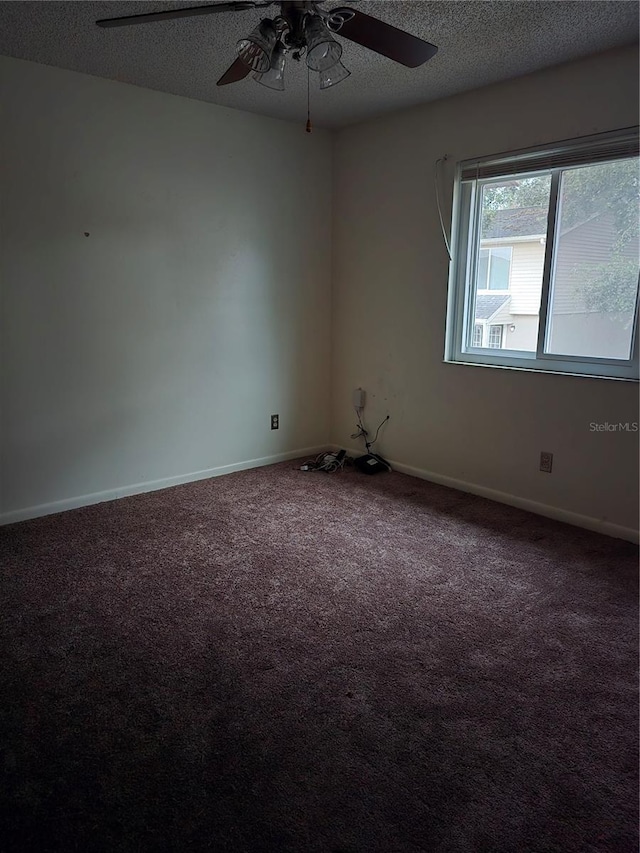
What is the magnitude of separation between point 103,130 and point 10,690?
9.38 feet

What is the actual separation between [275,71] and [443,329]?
2092 mm

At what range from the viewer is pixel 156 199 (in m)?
3.50

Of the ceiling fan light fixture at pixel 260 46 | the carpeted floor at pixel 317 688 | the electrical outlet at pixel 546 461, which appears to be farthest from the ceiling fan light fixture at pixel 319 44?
the electrical outlet at pixel 546 461

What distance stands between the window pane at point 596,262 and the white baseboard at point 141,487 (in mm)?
2079

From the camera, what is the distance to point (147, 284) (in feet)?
11.6

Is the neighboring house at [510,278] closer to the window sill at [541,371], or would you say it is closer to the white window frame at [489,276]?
the white window frame at [489,276]

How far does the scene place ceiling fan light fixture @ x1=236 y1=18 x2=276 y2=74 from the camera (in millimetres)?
1844

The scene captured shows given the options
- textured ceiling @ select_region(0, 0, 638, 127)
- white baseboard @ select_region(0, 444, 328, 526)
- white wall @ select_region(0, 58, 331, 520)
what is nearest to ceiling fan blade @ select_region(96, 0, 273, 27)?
textured ceiling @ select_region(0, 0, 638, 127)

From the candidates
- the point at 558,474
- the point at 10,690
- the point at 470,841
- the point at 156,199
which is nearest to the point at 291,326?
the point at 156,199

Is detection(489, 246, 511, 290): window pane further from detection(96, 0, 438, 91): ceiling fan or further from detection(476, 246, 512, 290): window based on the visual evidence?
detection(96, 0, 438, 91): ceiling fan

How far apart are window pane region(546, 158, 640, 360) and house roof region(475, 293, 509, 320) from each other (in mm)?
345

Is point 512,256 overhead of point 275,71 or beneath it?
beneath

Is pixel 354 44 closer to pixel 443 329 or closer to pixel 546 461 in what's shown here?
pixel 443 329

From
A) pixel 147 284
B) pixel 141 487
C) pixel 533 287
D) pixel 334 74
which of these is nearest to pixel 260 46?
pixel 334 74
